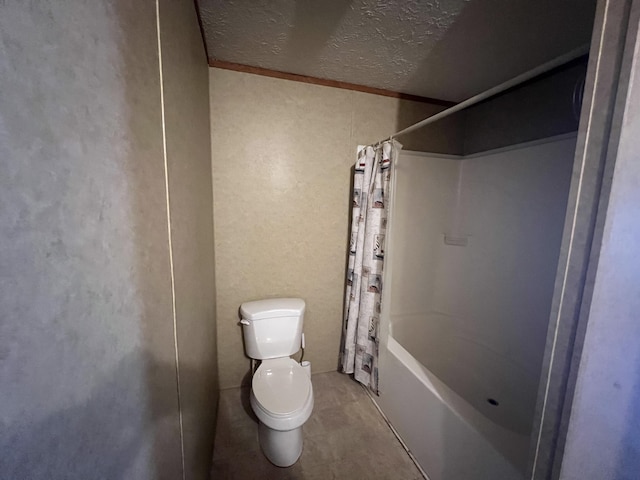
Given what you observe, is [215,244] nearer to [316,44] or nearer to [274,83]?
[274,83]

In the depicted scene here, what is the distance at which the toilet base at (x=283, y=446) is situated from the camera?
125cm

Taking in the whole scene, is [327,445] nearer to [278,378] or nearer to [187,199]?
[278,378]

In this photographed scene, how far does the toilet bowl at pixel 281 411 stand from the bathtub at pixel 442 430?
57 centimetres

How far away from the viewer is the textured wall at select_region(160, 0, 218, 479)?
0.69m

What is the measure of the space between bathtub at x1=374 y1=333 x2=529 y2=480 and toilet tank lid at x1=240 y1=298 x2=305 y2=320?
26.3 inches

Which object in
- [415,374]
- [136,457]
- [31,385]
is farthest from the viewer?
[415,374]

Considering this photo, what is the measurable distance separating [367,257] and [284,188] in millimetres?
773

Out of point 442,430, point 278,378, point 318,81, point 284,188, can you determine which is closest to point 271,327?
point 278,378

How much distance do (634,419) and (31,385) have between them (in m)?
1.15

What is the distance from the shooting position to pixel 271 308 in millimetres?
1628

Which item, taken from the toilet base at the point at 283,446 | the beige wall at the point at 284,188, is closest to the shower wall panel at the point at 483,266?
the beige wall at the point at 284,188

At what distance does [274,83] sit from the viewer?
1.61m

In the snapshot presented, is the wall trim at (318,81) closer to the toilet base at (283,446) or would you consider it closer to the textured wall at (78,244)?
the textured wall at (78,244)

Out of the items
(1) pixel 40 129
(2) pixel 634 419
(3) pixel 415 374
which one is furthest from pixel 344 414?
(1) pixel 40 129
